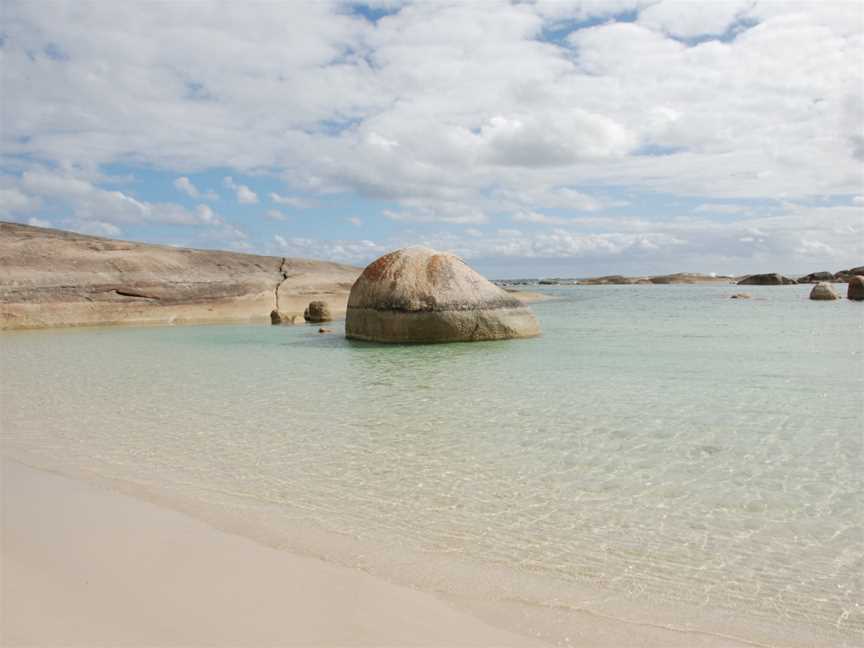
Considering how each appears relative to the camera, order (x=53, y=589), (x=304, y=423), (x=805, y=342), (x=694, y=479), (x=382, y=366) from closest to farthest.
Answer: (x=53, y=589)
(x=694, y=479)
(x=304, y=423)
(x=382, y=366)
(x=805, y=342)

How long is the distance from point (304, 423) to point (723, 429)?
11.4ft

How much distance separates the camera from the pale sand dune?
2.25m

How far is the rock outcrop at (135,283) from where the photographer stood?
18484mm

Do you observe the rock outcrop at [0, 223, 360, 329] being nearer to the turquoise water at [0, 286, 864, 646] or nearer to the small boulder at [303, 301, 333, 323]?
the small boulder at [303, 301, 333, 323]

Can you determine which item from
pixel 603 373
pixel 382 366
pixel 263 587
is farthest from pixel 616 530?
pixel 382 366

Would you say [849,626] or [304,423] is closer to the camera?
[849,626]

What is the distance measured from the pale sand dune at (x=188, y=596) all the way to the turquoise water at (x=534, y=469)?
199mm

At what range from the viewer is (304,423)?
5645 mm

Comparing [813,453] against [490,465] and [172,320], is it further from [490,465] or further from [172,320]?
[172,320]

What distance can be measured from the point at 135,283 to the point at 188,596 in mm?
20057

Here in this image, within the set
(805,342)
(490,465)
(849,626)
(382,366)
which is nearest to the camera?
(849,626)

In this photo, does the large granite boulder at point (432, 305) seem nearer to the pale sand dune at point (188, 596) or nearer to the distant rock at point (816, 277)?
the pale sand dune at point (188, 596)

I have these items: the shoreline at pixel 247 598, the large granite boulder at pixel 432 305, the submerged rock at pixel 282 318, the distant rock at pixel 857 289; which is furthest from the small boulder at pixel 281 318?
A: the distant rock at pixel 857 289

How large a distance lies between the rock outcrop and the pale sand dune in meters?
17.6
